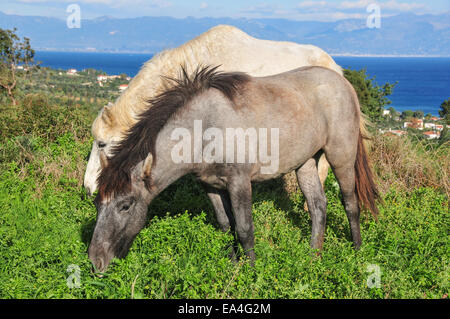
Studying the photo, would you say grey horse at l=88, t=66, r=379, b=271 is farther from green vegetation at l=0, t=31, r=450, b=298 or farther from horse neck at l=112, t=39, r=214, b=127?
horse neck at l=112, t=39, r=214, b=127

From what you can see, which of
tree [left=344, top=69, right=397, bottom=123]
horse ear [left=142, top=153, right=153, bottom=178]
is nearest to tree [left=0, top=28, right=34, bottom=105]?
horse ear [left=142, top=153, right=153, bottom=178]

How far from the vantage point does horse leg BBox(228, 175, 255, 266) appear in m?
3.65

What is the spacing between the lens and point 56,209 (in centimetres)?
530

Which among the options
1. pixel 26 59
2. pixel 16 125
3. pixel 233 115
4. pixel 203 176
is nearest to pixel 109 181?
pixel 203 176

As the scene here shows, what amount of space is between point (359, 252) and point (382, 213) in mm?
1486

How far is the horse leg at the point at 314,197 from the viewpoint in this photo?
4665 millimetres

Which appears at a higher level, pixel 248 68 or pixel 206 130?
pixel 248 68

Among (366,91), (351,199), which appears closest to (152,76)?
(351,199)

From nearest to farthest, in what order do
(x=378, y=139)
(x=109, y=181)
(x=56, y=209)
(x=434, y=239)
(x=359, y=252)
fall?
(x=109, y=181) < (x=359, y=252) < (x=434, y=239) < (x=56, y=209) < (x=378, y=139)

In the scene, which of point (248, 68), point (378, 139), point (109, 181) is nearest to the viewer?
point (109, 181)

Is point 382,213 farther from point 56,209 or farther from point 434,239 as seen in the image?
point 56,209

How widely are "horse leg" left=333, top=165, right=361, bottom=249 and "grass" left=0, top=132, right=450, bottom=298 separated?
0.49 ft

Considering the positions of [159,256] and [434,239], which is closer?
[159,256]

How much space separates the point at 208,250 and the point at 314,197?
5.42 feet
